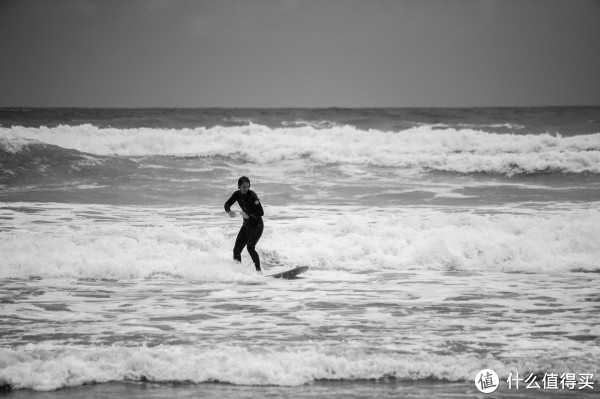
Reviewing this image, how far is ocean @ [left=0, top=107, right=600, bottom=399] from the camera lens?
261 inches

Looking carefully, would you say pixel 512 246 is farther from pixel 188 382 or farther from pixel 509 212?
pixel 188 382

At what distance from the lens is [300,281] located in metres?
11.2

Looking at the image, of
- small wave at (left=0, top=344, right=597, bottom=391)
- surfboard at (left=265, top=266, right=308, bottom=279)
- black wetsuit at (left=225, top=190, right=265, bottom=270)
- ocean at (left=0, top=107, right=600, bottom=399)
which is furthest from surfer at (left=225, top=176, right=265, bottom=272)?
small wave at (left=0, top=344, right=597, bottom=391)

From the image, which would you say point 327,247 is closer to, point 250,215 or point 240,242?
point 240,242

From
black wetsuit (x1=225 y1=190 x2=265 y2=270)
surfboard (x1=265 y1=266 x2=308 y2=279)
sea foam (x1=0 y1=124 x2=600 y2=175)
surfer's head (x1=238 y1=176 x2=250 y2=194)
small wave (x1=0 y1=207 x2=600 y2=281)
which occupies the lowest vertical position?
surfboard (x1=265 y1=266 x2=308 y2=279)

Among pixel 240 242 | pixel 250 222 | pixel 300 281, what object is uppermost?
pixel 250 222

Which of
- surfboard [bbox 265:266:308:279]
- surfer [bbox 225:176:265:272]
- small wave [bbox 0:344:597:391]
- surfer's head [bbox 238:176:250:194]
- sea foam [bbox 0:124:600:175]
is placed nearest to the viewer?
small wave [bbox 0:344:597:391]

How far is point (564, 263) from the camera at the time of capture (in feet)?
40.9

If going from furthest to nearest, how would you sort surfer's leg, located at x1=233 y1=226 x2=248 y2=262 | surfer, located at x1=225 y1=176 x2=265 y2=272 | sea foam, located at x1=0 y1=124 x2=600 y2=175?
1. sea foam, located at x1=0 y1=124 x2=600 y2=175
2. surfer's leg, located at x1=233 y1=226 x2=248 y2=262
3. surfer, located at x1=225 y1=176 x2=265 y2=272

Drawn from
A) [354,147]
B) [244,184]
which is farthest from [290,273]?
[354,147]

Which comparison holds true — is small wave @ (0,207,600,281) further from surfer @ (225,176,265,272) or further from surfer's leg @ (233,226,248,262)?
surfer @ (225,176,265,272)

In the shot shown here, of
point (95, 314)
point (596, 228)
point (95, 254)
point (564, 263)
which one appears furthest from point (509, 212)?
point (95, 314)

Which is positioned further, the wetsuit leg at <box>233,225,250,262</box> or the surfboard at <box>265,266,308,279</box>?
the wetsuit leg at <box>233,225,250,262</box>

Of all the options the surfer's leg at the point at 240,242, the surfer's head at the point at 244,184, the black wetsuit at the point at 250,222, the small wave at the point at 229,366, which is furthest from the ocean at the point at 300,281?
the surfer's head at the point at 244,184
